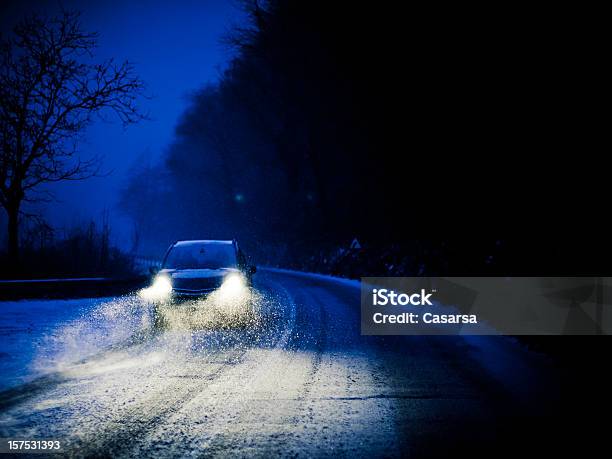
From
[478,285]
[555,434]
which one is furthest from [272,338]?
[478,285]

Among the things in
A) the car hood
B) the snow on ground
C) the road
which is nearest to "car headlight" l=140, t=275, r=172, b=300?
the car hood

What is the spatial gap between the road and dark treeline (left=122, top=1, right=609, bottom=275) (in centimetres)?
447

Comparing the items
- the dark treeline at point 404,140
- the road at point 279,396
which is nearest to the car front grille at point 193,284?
the road at point 279,396

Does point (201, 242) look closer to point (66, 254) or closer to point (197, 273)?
point (197, 273)

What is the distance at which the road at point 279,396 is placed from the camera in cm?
360

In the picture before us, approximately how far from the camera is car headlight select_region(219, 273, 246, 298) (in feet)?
32.2

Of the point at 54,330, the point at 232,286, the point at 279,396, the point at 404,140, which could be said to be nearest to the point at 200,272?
the point at 232,286

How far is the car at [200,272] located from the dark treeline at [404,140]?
6.56 meters

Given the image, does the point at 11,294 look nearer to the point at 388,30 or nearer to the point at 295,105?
the point at 388,30

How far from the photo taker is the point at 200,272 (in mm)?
9883

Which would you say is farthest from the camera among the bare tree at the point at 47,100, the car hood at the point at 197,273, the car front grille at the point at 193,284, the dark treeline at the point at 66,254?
the dark treeline at the point at 66,254

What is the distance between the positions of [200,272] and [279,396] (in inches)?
221

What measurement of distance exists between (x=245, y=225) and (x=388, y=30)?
85.4 ft

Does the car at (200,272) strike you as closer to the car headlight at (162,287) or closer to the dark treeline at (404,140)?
the car headlight at (162,287)
